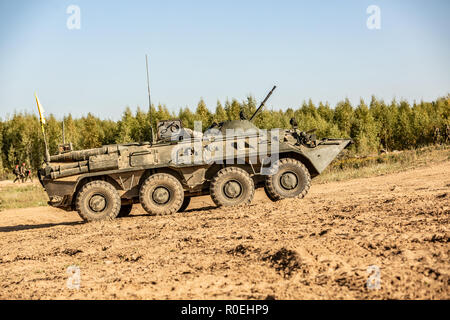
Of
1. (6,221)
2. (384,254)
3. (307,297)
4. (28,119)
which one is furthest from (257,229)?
(28,119)

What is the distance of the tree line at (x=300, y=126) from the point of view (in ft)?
120

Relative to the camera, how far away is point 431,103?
5053cm

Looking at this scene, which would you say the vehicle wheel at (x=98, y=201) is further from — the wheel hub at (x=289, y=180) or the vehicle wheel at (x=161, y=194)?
the wheel hub at (x=289, y=180)

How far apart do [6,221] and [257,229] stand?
9.93m

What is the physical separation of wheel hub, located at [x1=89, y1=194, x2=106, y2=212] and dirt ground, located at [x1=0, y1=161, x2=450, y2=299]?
0.87 metres

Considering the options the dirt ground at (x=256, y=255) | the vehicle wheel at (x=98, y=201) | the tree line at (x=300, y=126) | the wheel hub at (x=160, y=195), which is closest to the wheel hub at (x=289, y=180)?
the dirt ground at (x=256, y=255)

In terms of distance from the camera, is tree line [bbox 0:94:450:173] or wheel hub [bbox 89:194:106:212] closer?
wheel hub [bbox 89:194:106:212]

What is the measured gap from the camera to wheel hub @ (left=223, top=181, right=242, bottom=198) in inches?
397

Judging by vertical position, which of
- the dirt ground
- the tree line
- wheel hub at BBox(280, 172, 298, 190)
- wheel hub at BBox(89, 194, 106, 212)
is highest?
the tree line

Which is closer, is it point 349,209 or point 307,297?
point 307,297

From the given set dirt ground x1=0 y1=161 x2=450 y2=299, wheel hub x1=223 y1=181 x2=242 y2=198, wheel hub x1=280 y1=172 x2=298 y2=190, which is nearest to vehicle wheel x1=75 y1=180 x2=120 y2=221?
dirt ground x1=0 y1=161 x2=450 y2=299

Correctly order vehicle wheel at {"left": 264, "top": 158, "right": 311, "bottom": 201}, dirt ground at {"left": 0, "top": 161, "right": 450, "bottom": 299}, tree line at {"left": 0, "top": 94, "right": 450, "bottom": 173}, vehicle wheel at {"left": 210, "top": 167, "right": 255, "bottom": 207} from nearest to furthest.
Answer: dirt ground at {"left": 0, "top": 161, "right": 450, "bottom": 299} → vehicle wheel at {"left": 210, "top": 167, "right": 255, "bottom": 207} → vehicle wheel at {"left": 264, "top": 158, "right": 311, "bottom": 201} → tree line at {"left": 0, "top": 94, "right": 450, "bottom": 173}

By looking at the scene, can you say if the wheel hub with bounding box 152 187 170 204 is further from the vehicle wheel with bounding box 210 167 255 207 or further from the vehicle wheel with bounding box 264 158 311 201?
the vehicle wheel with bounding box 264 158 311 201

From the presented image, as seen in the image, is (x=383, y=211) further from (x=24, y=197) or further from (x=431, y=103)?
(x=431, y=103)
